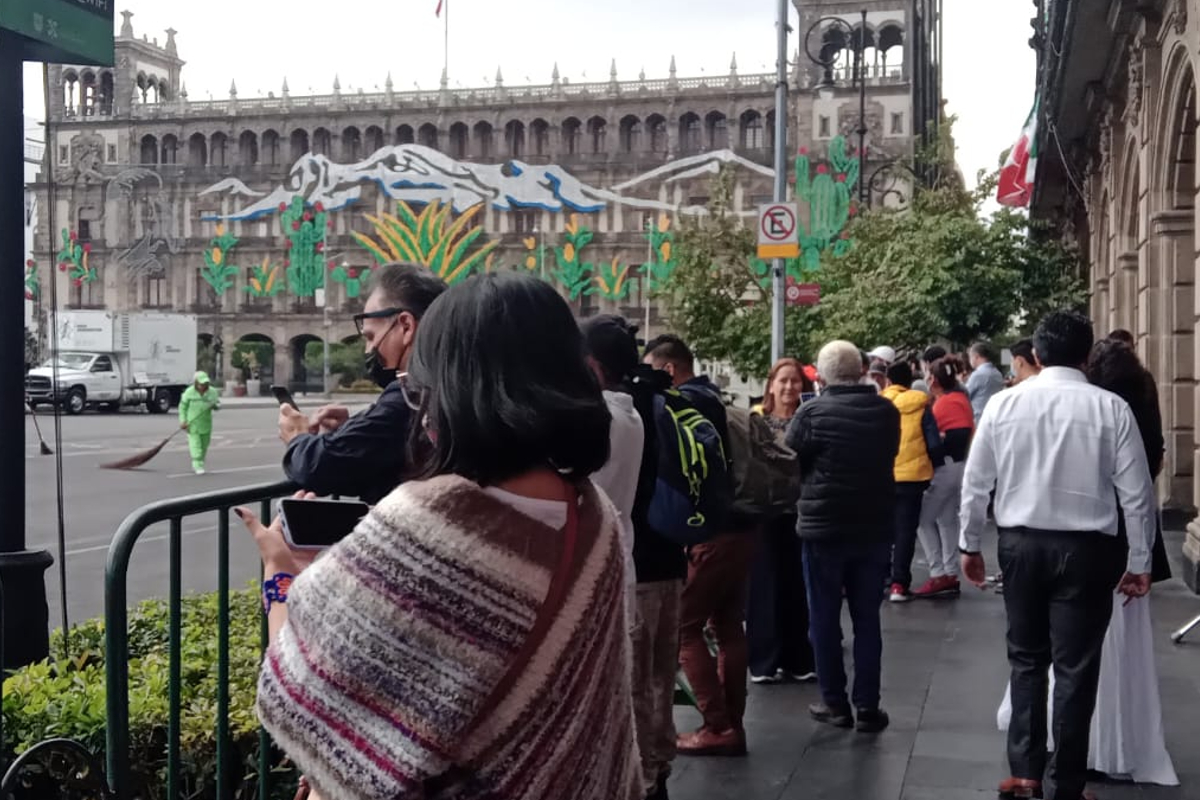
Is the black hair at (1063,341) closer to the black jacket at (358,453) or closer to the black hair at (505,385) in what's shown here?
the black jacket at (358,453)

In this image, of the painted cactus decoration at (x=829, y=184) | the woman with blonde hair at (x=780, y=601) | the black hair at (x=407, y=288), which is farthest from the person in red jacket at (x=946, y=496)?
the painted cactus decoration at (x=829, y=184)

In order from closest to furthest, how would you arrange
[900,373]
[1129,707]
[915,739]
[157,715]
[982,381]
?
[157,715] → [1129,707] → [915,739] → [900,373] → [982,381]

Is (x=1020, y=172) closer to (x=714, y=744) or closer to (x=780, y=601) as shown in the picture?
(x=780, y=601)

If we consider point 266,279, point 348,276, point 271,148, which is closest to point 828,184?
point 348,276

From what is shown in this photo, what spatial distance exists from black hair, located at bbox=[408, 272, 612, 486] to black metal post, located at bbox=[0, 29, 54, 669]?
9.76 feet

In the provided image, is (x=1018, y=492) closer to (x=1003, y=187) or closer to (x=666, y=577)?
(x=666, y=577)

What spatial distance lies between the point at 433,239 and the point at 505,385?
2578 inches

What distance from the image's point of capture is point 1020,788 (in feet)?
16.4

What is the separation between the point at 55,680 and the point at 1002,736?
4020mm

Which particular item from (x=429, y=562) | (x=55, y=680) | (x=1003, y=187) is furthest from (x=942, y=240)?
(x=429, y=562)

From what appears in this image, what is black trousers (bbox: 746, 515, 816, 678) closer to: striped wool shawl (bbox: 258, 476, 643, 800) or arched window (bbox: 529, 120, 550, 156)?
striped wool shawl (bbox: 258, 476, 643, 800)

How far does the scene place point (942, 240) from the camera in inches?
763

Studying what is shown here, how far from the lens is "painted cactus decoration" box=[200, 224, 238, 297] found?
74.1 m

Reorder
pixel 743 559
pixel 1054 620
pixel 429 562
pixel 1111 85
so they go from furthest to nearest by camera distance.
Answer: pixel 1111 85 → pixel 743 559 → pixel 1054 620 → pixel 429 562
